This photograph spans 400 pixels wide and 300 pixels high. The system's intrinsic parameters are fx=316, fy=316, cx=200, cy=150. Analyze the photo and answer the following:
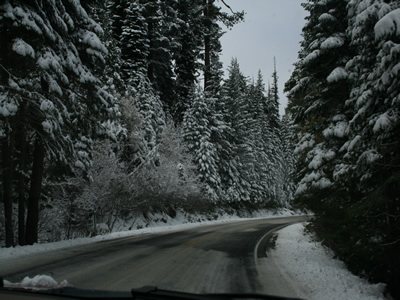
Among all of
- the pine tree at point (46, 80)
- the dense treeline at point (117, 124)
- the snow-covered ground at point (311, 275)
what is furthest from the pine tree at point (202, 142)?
the snow-covered ground at point (311, 275)

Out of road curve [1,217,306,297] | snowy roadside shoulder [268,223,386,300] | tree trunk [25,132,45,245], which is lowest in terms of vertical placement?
snowy roadside shoulder [268,223,386,300]

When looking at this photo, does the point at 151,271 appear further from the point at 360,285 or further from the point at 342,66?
the point at 342,66

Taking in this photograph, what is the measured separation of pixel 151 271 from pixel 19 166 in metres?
8.94

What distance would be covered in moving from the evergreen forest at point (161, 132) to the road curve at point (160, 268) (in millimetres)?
2468

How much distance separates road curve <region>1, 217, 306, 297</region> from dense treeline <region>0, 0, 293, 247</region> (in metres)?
4.39

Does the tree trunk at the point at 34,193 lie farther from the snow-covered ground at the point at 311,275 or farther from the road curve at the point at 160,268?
the road curve at the point at 160,268

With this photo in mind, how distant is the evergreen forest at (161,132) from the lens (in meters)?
6.91

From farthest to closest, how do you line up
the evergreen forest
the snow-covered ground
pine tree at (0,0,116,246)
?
1. pine tree at (0,0,116,246)
2. the evergreen forest
3. the snow-covered ground

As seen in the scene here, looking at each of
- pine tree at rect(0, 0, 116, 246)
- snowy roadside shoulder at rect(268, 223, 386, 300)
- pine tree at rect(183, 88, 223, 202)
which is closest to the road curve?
Result: snowy roadside shoulder at rect(268, 223, 386, 300)

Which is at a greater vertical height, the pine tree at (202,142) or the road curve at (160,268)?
the pine tree at (202,142)

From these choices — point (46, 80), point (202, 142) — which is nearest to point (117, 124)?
point (202, 142)

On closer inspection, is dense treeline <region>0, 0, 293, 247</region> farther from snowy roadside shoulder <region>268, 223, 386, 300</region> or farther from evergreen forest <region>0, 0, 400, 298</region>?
snowy roadside shoulder <region>268, 223, 386, 300</region>

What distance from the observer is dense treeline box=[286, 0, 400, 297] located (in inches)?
247

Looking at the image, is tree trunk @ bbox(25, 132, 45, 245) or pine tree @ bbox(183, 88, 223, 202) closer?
tree trunk @ bbox(25, 132, 45, 245)
